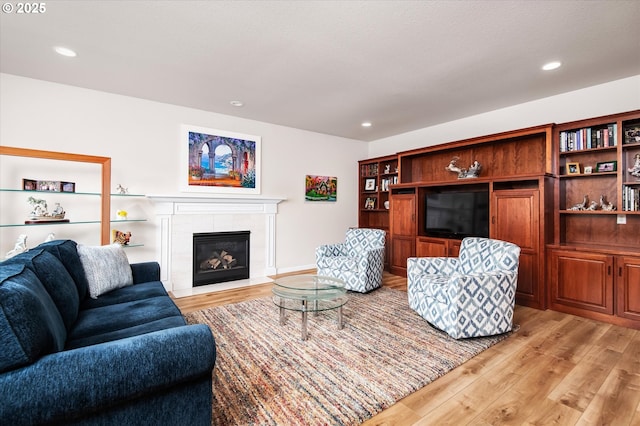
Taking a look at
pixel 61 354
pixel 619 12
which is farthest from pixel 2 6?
pixel 619 12

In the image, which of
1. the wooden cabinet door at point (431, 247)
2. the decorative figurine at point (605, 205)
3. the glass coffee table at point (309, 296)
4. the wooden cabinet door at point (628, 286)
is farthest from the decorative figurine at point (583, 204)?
the glass coffee table at point (309, 296)

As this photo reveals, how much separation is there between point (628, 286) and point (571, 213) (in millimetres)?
970

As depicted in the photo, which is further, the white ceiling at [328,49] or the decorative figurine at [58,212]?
the decorative figurine at [58,212]

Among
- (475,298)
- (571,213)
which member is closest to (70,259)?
(475,298)

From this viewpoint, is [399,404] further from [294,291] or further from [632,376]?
[632,376]

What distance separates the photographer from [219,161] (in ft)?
15.1

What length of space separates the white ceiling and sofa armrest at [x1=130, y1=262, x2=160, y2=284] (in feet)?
6.82

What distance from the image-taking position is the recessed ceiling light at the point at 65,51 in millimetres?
2719

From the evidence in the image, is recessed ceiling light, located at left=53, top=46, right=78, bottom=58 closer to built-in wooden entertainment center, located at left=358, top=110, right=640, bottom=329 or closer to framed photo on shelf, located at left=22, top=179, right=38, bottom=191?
framed photo on shelf, located at left=22, top=179, right=38, bottom=191

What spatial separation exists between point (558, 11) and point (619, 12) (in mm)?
472

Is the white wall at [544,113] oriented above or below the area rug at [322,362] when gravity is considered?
above

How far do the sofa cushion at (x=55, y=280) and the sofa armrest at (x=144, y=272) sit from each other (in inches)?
38.9

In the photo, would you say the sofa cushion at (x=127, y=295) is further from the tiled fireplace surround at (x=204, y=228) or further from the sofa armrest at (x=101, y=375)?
the tiled fireplace surround at (x=204, y=228)

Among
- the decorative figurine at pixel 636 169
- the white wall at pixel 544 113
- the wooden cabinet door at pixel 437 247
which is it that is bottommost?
the wooden cabinet door at pixel 437 247
